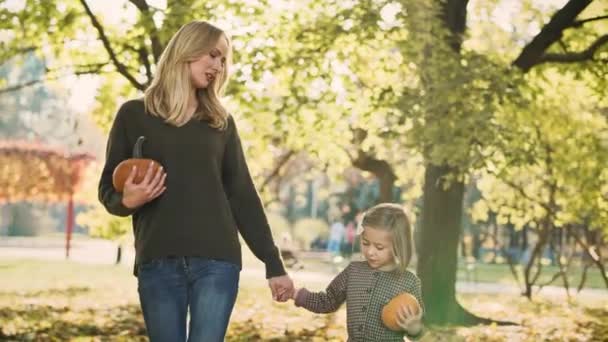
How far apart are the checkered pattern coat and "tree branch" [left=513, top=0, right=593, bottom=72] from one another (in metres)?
9.60

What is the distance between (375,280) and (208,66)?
1479 mm

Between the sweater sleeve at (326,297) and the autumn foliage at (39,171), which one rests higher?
the autumn foliage at (39,171)

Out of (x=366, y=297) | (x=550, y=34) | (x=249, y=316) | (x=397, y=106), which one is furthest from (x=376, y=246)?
(x=249, y=316)

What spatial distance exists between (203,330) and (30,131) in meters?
77.3

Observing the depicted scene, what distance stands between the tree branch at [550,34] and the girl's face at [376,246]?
965cm

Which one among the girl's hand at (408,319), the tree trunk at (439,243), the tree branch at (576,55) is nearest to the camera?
the girl's hand at (408,319)

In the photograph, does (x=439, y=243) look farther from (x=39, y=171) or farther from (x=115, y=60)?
(x=39, y=171)

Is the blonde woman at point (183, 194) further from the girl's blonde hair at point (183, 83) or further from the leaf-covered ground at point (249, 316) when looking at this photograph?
the leaf-covered ground at point (249, 316)

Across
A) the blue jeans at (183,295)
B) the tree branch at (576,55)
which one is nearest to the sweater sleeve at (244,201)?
the blue jeans at (183,295)

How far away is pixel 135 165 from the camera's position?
12.5ft

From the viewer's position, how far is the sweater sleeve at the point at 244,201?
166 inches

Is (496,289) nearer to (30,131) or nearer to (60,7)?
(60,7)

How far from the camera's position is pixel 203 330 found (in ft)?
12.7

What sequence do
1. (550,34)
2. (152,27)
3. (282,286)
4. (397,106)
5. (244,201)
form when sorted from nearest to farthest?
(244,201) < (282,286) < (152,27) < (397,106) < (550,34)
